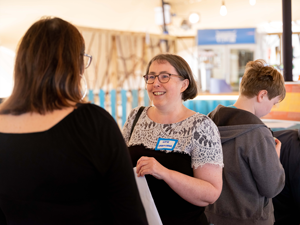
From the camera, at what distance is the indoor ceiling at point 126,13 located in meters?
7.38

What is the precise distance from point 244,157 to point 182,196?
43 cm

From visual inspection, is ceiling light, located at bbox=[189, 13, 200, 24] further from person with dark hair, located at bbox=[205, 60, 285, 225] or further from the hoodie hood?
the hoodie hood

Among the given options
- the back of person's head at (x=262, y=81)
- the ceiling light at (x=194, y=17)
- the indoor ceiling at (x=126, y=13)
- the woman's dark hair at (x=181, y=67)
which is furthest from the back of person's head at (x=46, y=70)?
the indoor ceiling at (x=126, y=13)

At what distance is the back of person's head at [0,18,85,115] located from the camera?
73 cm

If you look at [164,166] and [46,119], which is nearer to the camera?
[46,119]

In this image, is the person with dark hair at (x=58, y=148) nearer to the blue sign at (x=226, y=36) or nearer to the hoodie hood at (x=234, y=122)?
the hoodie hood at (x=234, y=122)

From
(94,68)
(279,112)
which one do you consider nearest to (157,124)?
(279,112)

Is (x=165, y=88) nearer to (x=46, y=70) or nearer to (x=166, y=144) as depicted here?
(x=166, y=144)

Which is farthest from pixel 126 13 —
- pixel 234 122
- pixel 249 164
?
pixel 249 164

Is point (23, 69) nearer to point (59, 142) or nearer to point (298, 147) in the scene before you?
point (59, 142)

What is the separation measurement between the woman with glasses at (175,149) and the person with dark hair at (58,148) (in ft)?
1.18

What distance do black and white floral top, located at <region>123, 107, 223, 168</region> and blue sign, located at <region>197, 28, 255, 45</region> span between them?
253 inches

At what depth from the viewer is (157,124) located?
1389 millimetres

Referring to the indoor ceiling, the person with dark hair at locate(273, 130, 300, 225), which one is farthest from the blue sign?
the person with dark hair at locate(273, 130, 300, 225)
